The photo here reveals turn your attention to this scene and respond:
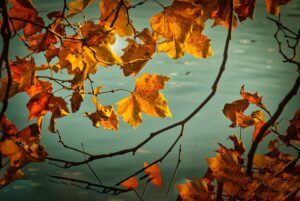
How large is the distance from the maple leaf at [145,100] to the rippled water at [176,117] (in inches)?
84.3

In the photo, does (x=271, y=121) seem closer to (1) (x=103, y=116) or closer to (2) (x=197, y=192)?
(2) (x=197, y=192)

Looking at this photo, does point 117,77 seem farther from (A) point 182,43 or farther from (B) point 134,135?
(A) point 182,43

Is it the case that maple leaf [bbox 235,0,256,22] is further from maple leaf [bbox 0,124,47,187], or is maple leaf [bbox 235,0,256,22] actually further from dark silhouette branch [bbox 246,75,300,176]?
maple leaf [bbox 0,124,47,187]

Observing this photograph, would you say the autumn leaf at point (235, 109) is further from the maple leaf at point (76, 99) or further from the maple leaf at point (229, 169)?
the maple leaf at point (76, 99)

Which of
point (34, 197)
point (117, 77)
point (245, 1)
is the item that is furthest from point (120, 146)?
point (245, 1)

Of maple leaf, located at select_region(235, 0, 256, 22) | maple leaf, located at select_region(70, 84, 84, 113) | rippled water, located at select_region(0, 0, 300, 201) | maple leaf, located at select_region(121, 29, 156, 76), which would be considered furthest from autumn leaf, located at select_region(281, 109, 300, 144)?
rippled water, located at select_region(0, 0, 300, 201)

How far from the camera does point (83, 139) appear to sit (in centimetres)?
427

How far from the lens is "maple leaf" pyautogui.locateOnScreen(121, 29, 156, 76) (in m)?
1.11

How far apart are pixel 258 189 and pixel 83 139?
323 centimetres

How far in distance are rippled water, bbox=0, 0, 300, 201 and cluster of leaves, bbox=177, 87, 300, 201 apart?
193cm

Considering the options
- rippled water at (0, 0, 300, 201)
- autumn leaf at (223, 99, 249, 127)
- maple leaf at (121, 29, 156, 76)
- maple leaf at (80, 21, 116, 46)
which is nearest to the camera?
maple leaf at (80, 21, 116, 46)

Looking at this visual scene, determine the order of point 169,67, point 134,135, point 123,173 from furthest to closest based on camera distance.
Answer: point 169,67, point 134,135, point 123,173

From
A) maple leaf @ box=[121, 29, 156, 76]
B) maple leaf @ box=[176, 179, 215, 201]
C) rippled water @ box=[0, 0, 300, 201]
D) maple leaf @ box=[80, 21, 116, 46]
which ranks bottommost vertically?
rippled water @ box=[0, 0, 300, 201]

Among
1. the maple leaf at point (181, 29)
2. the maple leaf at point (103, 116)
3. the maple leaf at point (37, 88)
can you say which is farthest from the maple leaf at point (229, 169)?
the maple leaf at point (37, 88)
